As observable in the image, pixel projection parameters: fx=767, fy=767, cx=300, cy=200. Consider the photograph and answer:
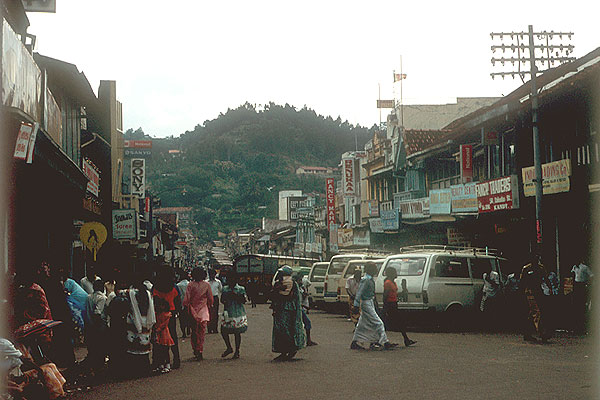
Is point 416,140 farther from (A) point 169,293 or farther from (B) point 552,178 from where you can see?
(A) point 169,293

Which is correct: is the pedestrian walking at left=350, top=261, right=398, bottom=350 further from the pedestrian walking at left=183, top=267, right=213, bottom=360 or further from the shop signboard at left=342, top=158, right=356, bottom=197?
the shop signboard at left=342, top=158, right=356, bottom=197

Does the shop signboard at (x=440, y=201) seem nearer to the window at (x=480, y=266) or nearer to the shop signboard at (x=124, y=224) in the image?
the window at (x=480, y=266)

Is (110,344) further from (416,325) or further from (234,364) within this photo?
(416,325)

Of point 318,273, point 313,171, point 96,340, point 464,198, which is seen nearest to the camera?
point 96,340

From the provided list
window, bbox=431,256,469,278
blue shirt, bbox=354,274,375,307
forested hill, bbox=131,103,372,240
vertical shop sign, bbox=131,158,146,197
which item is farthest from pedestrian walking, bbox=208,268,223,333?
forested hill, bbox=131,103,372,240

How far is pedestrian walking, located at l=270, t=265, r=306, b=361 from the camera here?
520 inches

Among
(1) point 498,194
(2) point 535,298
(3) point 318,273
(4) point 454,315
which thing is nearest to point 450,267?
(4) point 454,315

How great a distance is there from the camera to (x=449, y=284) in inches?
737

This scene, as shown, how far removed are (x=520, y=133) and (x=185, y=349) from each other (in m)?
15.7

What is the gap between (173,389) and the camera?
10141 millimetres

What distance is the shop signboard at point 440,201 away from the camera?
30712 millimetres

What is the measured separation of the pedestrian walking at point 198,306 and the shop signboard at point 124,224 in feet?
47.5

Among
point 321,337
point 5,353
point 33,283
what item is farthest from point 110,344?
point 321,337

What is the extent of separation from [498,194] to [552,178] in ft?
12.8
